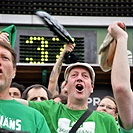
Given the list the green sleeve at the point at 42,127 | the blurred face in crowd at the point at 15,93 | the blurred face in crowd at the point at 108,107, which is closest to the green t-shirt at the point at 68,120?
the green sleeve at the point at 42,127

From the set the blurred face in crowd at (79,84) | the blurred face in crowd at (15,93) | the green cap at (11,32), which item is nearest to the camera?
the green cap at (11,32)

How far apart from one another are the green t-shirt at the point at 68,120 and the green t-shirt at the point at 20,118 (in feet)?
2.92

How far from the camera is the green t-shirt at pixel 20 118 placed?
4414mm

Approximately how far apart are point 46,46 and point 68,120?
4.78m

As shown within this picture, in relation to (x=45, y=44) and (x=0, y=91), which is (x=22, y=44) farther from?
(x=0, y=91)

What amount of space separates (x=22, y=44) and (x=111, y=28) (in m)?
6.39

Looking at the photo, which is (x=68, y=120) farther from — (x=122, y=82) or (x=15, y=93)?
(x=15, y=93)

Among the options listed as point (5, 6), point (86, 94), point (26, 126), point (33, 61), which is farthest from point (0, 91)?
point (5, 6)

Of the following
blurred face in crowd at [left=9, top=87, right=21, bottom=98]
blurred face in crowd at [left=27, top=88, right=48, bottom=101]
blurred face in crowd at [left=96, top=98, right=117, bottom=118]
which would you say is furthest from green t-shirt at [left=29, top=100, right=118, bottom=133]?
blurred face in crowd at [left=9, top=87, right=21, bottom=98]

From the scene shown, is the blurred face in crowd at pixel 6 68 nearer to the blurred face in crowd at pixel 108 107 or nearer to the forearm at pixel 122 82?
the forearm at pixel 122 82

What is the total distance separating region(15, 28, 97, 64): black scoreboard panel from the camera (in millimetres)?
10164

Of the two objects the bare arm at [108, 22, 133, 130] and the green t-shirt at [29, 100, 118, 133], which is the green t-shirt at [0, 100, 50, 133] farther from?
the green t-shirt at [29, 100, 118, 133]

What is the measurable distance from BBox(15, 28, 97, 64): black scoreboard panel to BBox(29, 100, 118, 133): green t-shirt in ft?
14.7

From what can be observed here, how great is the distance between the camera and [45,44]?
33.7ft
